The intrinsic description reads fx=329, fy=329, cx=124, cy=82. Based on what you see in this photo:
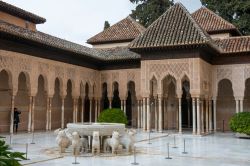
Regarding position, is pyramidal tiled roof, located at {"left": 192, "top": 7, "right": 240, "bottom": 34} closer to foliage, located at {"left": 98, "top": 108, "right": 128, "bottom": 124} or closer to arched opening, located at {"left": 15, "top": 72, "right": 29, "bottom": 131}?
foliage, located at {"left": 98, "top": 108, "right": 128, "bottom": 124}

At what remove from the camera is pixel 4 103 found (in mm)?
18297

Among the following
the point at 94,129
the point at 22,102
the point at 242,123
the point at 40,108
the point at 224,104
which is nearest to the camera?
the point at 94,129

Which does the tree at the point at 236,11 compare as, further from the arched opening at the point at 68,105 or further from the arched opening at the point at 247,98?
the arched opening at the point at 68,105

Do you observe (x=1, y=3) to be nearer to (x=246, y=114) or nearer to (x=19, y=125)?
(x=19, y=125)

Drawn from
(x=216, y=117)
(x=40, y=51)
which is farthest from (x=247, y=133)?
(x=40, y=51)

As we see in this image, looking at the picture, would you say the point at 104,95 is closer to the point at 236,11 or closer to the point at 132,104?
the point at 132,104

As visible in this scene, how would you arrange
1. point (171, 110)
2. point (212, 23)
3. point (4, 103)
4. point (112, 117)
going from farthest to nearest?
point (212, 23) → point (171, 110) → point (4, 103) → point (112, 117)

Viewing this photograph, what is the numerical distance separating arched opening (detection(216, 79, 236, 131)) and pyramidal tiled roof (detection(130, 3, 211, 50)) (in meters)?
4.30

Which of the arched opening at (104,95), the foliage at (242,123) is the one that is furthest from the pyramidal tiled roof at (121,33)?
the foliage at (242,123)

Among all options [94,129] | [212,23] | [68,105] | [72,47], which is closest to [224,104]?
[212,23]

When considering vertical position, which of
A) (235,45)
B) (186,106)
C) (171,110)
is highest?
(235,45)

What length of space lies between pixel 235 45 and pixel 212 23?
210 inches

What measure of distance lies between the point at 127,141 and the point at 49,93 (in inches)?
379

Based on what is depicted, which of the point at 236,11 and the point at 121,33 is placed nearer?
the point at 121,33
